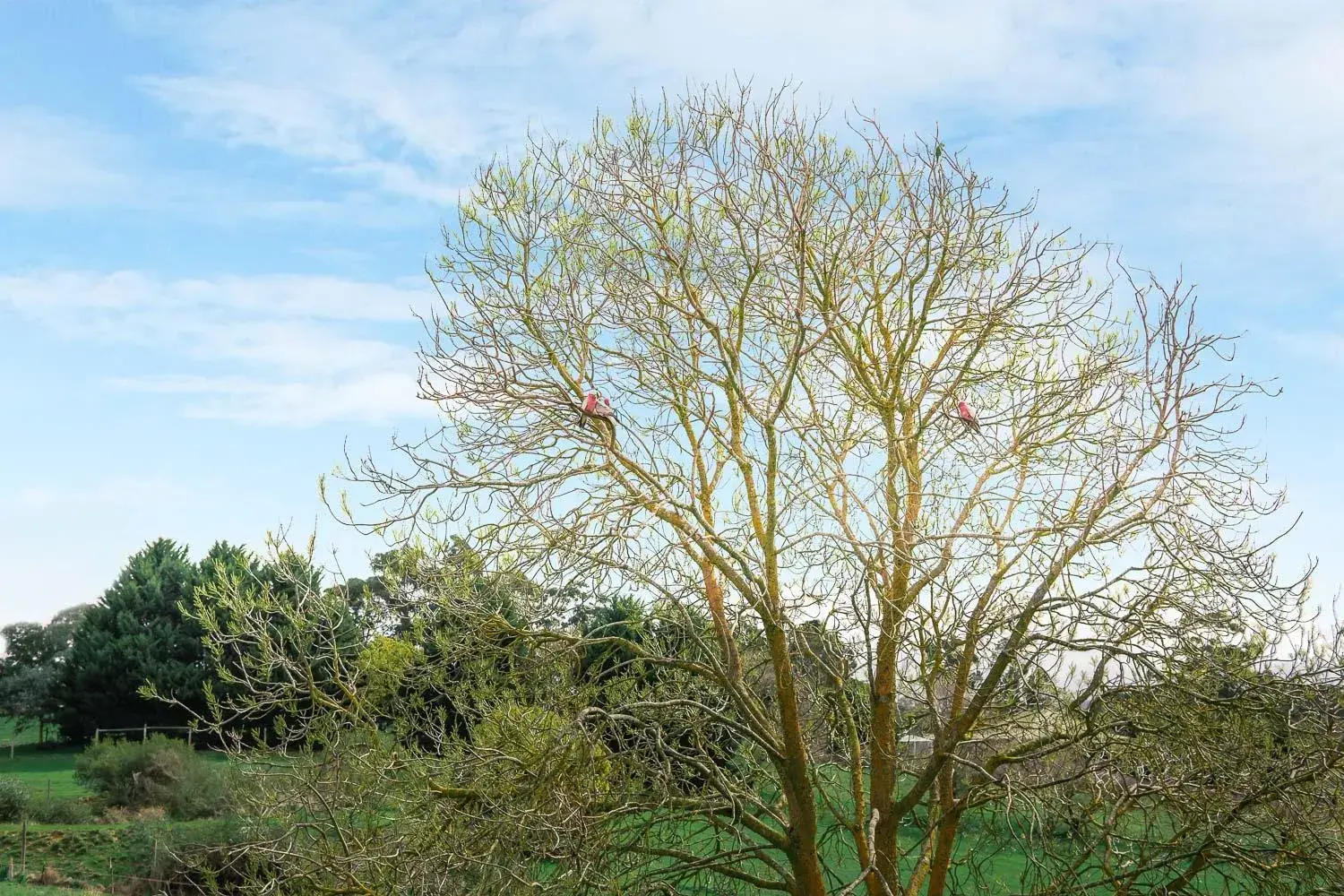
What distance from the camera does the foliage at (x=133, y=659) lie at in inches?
1133

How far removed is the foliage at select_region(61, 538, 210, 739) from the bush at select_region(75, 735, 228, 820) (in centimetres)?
700

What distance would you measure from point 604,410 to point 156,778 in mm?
17667

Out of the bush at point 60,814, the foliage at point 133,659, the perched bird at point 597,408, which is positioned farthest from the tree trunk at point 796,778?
the foliage at point 133,659

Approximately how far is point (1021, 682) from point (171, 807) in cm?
1820

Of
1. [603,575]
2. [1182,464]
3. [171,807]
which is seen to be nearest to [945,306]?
[1182,464]

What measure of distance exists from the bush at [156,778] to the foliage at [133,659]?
23.0 feet

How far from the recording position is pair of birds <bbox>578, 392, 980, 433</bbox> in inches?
261

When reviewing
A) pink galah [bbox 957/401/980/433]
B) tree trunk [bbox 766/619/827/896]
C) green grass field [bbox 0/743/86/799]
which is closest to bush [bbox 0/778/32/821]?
green grass field [bbox 0/743/86/799]

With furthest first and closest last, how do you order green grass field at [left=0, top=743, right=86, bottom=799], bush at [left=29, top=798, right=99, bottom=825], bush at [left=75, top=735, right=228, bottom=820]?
green grass field at [left=0, top=743, right=86, bottom=799] → bush at [left=29, top=798, right=99, bottom=825] → bush at [left=75, top=735, right=228, bottom=820]

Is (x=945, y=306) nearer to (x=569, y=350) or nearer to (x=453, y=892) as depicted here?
(x=569, y=350)

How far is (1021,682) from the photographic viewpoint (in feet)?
19.9

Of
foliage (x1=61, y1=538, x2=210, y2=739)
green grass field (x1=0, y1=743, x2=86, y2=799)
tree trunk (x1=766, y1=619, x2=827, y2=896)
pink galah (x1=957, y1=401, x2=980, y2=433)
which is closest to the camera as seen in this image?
pink galah (x1=957, y1=401, x2=980, y2=433)

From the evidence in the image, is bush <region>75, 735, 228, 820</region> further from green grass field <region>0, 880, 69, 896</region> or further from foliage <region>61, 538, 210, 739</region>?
foliage <region>61, 538, 210, 739</region>

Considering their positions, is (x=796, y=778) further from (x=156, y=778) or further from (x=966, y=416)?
(x=156, y=778)
